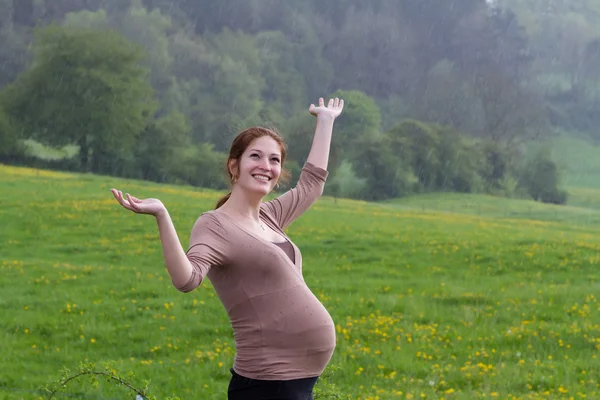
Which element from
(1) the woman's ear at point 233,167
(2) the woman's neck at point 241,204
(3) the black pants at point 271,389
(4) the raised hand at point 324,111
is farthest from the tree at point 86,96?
(3) the black pants at point 271,389

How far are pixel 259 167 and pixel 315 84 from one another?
2794 inches

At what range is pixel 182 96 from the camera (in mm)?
61250

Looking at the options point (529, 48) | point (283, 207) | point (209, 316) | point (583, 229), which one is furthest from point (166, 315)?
point (529, 48)

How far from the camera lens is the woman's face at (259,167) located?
3367 mm

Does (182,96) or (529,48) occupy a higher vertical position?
(529,48)

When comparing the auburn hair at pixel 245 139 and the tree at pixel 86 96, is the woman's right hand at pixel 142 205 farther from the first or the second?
the tree at pixel 86 96

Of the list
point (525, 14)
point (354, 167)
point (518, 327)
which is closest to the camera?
point (518, 327)

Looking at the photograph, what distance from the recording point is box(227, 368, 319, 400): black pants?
3248mm

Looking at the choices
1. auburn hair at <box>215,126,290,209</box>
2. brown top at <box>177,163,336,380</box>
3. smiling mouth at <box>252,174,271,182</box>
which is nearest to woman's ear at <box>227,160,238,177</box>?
auburn hair at <box>215,126,290,209</box>

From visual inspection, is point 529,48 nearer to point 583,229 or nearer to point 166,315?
point 583,229

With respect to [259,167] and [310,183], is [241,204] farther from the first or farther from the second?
[310,183]

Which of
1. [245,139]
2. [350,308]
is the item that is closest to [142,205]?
[245,139]

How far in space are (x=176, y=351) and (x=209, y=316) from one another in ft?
6.04

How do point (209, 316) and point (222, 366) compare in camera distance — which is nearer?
point (222, 366)
